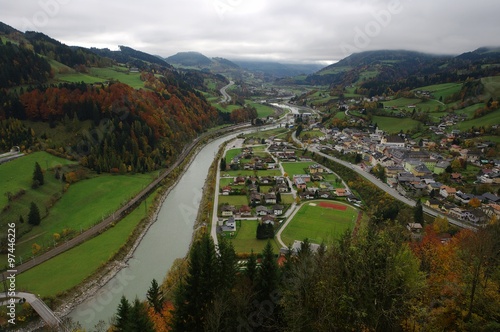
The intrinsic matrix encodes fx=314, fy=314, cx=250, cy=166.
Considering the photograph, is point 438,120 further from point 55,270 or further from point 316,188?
point 55,270

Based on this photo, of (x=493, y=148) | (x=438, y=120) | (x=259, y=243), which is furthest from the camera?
(x=438, y=120)

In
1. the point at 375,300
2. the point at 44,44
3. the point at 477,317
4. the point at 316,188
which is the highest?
the point at 44,44

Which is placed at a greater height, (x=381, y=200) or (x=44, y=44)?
(x=44, y=44)

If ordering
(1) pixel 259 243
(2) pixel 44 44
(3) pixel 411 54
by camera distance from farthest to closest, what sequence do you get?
(3) pixel 411 54 < (2) pixel 44 44 < (1) pixel 259 243

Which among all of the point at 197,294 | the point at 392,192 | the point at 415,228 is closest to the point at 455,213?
the point at 415,228

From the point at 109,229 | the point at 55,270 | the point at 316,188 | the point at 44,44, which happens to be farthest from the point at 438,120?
the point at 44,44

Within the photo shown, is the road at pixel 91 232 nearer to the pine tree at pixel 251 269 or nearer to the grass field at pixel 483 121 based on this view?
the pine tree at pixel 251 269

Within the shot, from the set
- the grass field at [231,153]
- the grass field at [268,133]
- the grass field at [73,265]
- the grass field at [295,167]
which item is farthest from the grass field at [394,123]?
the grass field at [73,265]
